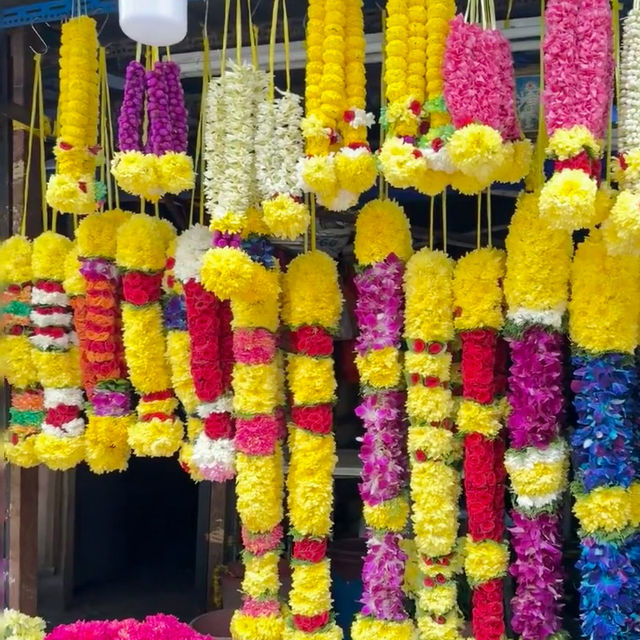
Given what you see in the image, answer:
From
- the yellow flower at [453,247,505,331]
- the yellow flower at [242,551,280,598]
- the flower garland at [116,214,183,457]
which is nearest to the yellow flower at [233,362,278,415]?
the flower garland at [116,214,183,457]

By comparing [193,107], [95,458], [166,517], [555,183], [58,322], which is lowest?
[166,517]

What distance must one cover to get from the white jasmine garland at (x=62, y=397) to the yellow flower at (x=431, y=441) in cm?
99

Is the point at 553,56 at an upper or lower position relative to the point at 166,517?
upper

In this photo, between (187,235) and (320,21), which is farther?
(187,235)

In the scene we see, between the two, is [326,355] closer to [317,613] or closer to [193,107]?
[317,613]

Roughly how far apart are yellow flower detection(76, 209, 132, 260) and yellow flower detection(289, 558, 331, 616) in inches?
38.3

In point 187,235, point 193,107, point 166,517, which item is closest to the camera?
point 187,235

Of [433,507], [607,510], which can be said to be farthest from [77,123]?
[607,510]

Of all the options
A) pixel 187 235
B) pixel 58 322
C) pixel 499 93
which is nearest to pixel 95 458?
pixel 58 322

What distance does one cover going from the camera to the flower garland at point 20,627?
211cm

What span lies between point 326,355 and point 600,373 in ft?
2.11

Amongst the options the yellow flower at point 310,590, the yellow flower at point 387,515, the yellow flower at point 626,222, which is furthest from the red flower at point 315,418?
the yellow flower at point 626,222

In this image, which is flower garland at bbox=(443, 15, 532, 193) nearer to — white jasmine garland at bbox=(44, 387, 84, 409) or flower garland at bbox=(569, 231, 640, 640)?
flower garland at bbox=(569, 231, 640, 640)

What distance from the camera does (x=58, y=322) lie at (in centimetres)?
221
